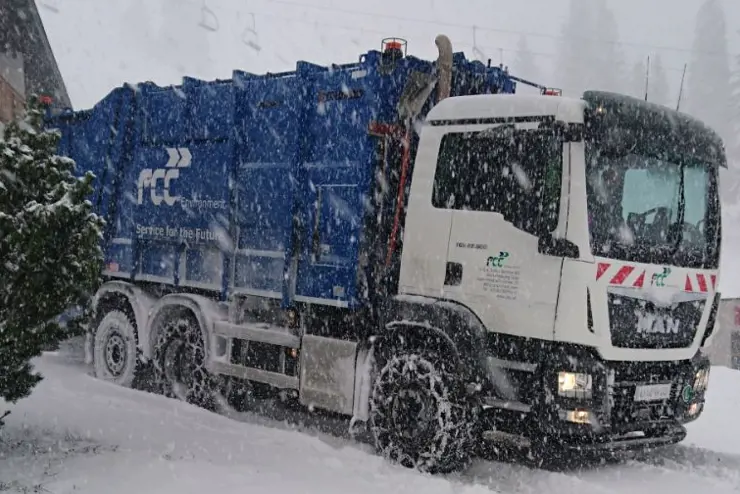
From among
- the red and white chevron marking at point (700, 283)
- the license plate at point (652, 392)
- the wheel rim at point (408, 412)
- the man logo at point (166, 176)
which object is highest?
the man logo at point (166, 176)

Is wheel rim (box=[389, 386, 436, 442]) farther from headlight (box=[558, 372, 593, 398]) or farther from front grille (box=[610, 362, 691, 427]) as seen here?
front grille (box=[610, 362, 691, 427])

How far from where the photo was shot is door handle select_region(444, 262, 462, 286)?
240 inches

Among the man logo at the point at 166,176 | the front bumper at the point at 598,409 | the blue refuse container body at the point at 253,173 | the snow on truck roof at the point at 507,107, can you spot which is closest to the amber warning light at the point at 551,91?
the blue refuse container body at the point at 253,173

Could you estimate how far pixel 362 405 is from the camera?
6621mm

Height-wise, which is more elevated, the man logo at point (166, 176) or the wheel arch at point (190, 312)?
the man logo at point (166, 176)

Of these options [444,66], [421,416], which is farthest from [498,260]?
[444,66]

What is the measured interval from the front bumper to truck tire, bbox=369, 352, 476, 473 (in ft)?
0.76

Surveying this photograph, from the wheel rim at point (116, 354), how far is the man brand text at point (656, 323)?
5781 millimetres

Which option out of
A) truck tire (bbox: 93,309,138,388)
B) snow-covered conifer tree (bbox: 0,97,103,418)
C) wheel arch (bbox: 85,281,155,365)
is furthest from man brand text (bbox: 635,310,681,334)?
truck tire (bbox: 93,309,138,388)

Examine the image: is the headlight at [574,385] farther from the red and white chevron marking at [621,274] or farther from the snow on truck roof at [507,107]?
the snow on truck roof at [507,107]

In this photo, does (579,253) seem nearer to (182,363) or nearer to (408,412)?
(408,412)

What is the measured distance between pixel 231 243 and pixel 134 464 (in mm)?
2957

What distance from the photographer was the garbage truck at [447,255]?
5598 mm

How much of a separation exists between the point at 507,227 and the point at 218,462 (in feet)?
8.80
